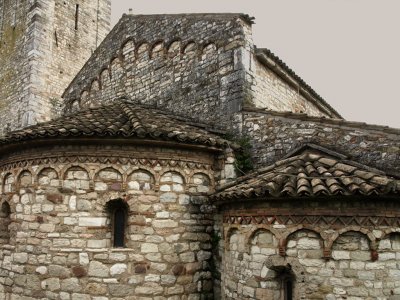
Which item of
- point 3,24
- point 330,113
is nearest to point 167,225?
point 330,113

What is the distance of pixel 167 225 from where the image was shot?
21.7 feet

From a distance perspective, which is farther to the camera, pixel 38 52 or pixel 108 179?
pixel 38 52

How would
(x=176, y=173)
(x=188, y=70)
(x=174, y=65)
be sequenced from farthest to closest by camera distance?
(x=174, y=65), (x=188, y=70), (x=176, y=173)

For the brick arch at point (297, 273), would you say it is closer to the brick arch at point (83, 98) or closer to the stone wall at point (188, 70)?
the stone wall at point (188, 70)

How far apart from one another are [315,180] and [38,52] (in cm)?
1362

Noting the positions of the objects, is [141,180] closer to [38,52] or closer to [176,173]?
[176,173]

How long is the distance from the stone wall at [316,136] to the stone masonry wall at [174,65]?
2.11 feet

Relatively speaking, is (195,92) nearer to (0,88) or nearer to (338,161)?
(338,161)

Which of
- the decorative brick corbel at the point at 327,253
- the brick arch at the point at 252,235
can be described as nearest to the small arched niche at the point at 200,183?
the brick arch at the point at 252,235

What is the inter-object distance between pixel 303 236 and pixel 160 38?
6270 millimetres

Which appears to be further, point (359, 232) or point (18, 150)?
point (18, 150)

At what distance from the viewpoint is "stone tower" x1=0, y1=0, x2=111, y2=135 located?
50.7 ft

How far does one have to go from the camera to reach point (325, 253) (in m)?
5.15

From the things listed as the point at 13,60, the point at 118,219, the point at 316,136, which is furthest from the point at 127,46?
the point at 13,60
